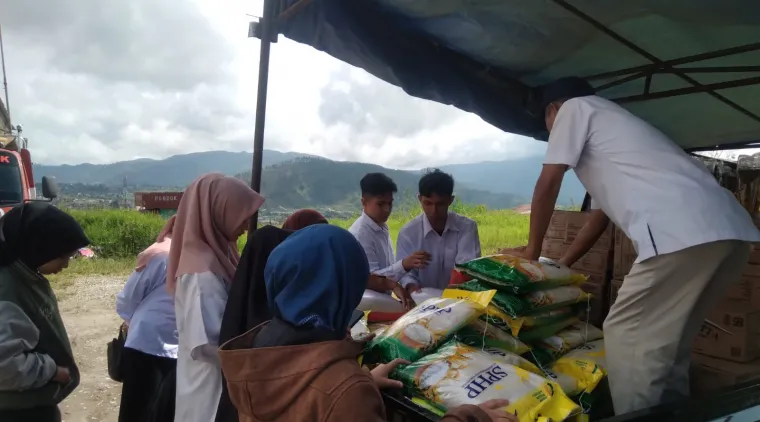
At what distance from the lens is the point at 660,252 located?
157 cm

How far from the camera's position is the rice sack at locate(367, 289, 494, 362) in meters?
1.53

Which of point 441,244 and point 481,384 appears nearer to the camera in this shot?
point 481,384

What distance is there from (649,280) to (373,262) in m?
1.83

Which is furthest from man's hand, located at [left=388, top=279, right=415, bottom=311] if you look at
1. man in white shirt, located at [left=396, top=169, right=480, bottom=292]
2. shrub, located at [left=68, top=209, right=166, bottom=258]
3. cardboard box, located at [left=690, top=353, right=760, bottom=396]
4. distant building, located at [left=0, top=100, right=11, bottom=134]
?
distant building, located at [left=0, top=100, right=11, bottom=134]

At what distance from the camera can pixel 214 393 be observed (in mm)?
1866

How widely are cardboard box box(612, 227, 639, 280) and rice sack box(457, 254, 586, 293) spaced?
52 cm

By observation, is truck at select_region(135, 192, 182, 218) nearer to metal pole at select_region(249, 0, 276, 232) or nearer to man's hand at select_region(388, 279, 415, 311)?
man's hand at select_region(388, 279, 415, 311)

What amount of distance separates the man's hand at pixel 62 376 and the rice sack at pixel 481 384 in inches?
53.5

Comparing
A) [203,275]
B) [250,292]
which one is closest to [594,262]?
[250,292]

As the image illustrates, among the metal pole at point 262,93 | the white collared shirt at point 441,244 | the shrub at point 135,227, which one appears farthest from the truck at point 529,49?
the shrub at point 135,227

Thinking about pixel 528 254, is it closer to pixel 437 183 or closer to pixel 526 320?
pixel 526 320

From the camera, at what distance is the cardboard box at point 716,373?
1.71 meters

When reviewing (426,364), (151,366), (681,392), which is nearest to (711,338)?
(681,392)

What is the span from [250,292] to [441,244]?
67.8 inches
